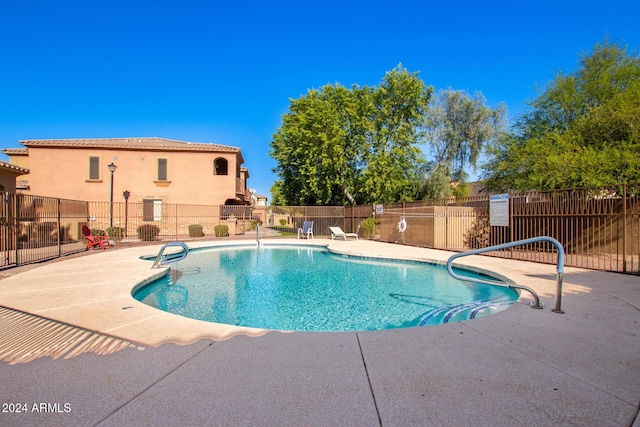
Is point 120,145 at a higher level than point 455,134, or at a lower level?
lower

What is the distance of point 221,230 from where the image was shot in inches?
775

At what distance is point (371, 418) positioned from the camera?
1.91 metres

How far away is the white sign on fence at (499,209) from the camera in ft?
32.3

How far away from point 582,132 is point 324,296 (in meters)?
13.0

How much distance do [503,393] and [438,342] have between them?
93cm

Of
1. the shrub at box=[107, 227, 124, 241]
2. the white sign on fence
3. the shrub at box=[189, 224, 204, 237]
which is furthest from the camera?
the shrub at box=[189, 224, 204, 237]

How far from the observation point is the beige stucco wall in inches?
805

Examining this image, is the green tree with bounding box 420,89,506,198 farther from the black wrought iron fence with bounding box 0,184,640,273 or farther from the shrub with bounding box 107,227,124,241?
the shrub with bounding box 107,227,124,241

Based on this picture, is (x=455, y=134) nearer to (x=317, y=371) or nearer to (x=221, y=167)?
(x=221, y=167)

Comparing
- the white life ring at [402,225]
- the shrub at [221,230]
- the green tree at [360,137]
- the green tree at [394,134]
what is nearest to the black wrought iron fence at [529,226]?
the white life ring at [402,225]

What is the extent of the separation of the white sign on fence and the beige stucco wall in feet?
54.3

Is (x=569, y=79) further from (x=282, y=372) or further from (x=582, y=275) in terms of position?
(x=282, y=372)

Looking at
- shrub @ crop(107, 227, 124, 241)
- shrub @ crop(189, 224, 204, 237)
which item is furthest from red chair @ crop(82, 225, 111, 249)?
shrub @ crop(189, 224, 204, 237)

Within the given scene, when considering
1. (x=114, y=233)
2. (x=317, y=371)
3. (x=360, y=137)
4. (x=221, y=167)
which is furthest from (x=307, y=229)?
(x=317, y=371)
